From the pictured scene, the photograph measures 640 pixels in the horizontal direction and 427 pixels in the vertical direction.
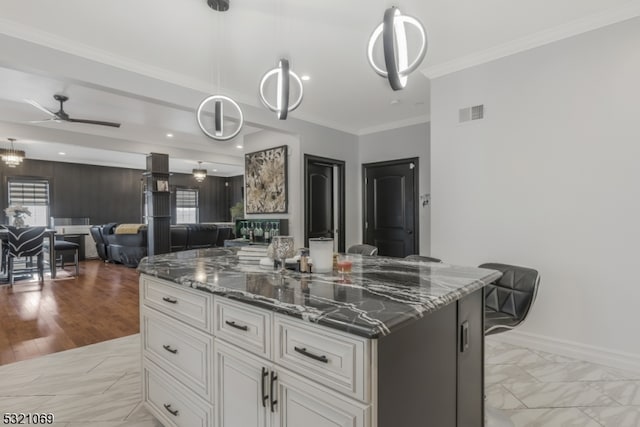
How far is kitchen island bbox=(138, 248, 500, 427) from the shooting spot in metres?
1.01

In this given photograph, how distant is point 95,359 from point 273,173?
3.42 meters

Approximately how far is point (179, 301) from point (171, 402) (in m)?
0.55

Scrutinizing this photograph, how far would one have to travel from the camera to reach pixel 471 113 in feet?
11.0

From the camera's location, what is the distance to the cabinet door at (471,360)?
1.44 m

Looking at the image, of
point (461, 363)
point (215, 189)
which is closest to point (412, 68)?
point (461, 363)

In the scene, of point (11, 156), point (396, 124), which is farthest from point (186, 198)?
point (396, 124)

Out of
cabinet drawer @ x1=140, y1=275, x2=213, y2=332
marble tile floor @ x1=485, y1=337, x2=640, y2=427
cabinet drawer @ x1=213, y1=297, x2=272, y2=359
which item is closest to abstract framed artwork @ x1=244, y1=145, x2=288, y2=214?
cabinet drawer @ x1=140, y1=275, x2=213, y2=332

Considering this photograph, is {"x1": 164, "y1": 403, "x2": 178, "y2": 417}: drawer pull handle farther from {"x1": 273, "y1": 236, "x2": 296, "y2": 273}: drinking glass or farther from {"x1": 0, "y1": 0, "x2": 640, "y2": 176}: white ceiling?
{"x1": 0, "y1": 0, "x2": 640, "y2": 176}: white ceiling

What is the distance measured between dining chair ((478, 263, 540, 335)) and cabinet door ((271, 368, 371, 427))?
3.98 feet

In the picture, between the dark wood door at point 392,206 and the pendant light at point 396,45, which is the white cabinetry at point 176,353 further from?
the dark wood door at point 392,206

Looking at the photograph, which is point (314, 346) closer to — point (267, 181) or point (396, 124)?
point (267, 181)

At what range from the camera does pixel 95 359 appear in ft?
9.34

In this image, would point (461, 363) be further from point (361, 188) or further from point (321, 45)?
point (361, 188)

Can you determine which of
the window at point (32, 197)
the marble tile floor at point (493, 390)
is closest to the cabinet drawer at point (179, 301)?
the marble tile floor at point (493, 390)
